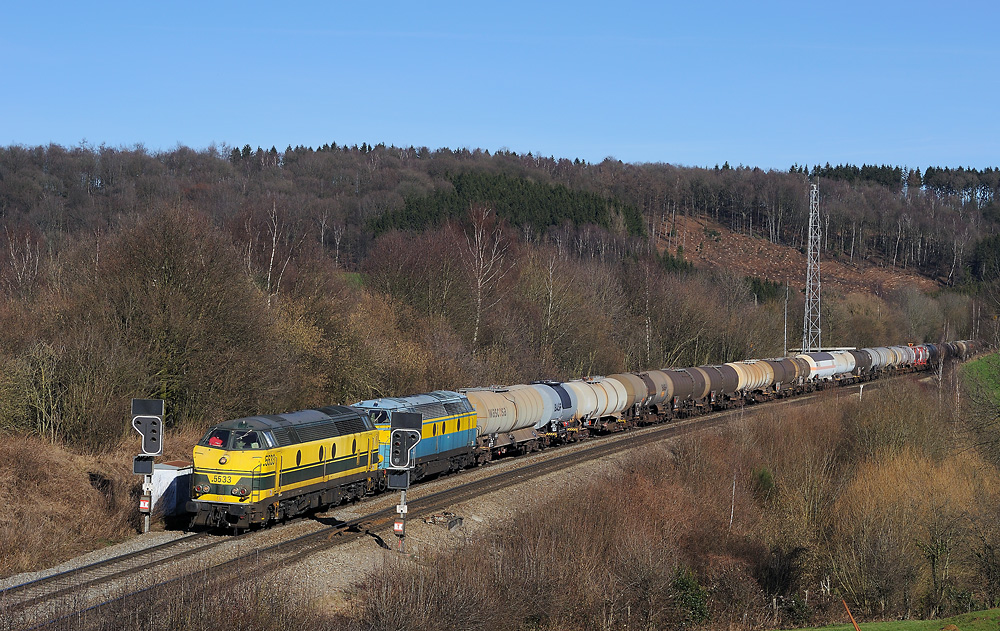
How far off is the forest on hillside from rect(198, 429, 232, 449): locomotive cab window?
943cm

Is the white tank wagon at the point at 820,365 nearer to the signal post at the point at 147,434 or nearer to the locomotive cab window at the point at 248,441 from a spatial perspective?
the locomotive cab window at the point at 248,441

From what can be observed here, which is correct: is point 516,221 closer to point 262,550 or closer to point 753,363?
point 753,363

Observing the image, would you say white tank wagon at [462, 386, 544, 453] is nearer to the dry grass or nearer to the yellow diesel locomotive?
the yellow diesel locomotive

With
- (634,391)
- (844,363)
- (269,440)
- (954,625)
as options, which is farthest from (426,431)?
(844,363)

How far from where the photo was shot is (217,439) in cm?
2325

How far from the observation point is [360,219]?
13200cm

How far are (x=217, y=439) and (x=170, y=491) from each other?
138 inches

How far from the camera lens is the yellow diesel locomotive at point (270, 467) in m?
22.9

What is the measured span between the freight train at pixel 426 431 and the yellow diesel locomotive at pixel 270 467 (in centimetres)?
3

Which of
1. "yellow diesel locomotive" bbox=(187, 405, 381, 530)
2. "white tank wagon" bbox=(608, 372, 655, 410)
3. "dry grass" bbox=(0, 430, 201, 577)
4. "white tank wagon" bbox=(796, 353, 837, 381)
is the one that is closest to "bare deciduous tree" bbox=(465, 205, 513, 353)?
"white tank wagon" bbox=(608, 372, 655, 410)

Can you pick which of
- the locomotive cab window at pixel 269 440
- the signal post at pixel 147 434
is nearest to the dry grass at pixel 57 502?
the signal post at pixel 147 434

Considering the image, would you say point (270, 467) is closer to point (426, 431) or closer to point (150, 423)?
point (150, 423)

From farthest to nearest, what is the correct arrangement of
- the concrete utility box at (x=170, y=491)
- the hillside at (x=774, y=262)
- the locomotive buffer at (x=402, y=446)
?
the hillside at (x=774, y=262), the concrete utility box at (x=170, y=491), the locomotive buffer at (x=402, y=446)

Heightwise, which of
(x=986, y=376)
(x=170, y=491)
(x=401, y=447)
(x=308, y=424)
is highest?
(x=401, y=447)
